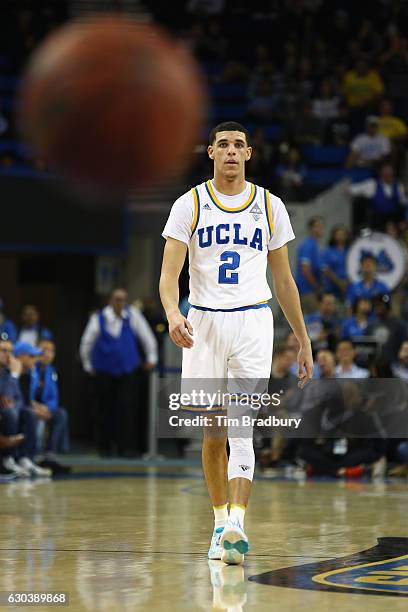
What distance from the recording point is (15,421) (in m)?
10.4

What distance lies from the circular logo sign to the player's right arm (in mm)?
7960

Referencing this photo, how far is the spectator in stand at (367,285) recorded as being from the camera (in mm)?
13062

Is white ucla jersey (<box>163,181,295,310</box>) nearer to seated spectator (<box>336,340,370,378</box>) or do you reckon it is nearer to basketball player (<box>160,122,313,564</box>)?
basketball player (<box>160,122,313,564</box>)

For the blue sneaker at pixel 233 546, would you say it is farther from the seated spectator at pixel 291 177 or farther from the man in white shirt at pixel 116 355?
the seated spectator at pixel 291 177

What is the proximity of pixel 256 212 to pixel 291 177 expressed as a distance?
1007cm

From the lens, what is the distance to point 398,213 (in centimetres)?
1508

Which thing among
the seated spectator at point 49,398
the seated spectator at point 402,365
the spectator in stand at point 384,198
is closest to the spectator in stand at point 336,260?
the spectator in stand at point 384,198

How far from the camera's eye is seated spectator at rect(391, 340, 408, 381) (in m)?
11.2

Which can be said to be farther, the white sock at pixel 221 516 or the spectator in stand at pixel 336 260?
the spectator in stand at pixel 336 260

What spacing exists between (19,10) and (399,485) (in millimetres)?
13139

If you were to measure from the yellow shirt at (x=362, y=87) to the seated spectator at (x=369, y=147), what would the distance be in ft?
4.44

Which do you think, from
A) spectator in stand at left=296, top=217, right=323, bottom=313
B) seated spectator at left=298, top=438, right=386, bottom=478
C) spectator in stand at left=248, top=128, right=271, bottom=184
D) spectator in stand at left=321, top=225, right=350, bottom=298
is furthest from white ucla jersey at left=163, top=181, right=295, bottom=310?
spectator in stand at left=248, top=128, right=271, bottom=184

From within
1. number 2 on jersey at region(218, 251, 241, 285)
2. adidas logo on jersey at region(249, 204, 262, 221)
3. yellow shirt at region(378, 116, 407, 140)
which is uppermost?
yellow shirt at region(378, 116, 407, 140)

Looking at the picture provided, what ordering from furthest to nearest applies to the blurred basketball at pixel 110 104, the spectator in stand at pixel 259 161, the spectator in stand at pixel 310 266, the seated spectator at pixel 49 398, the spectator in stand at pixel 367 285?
the spectator in stand at pixel 259 161, the spectator in stand at pixel 310 266, the spectator in stand at pixel 367 285, the seated spectator at pixel 49 398, the blurred basketball at pixel 110 104
